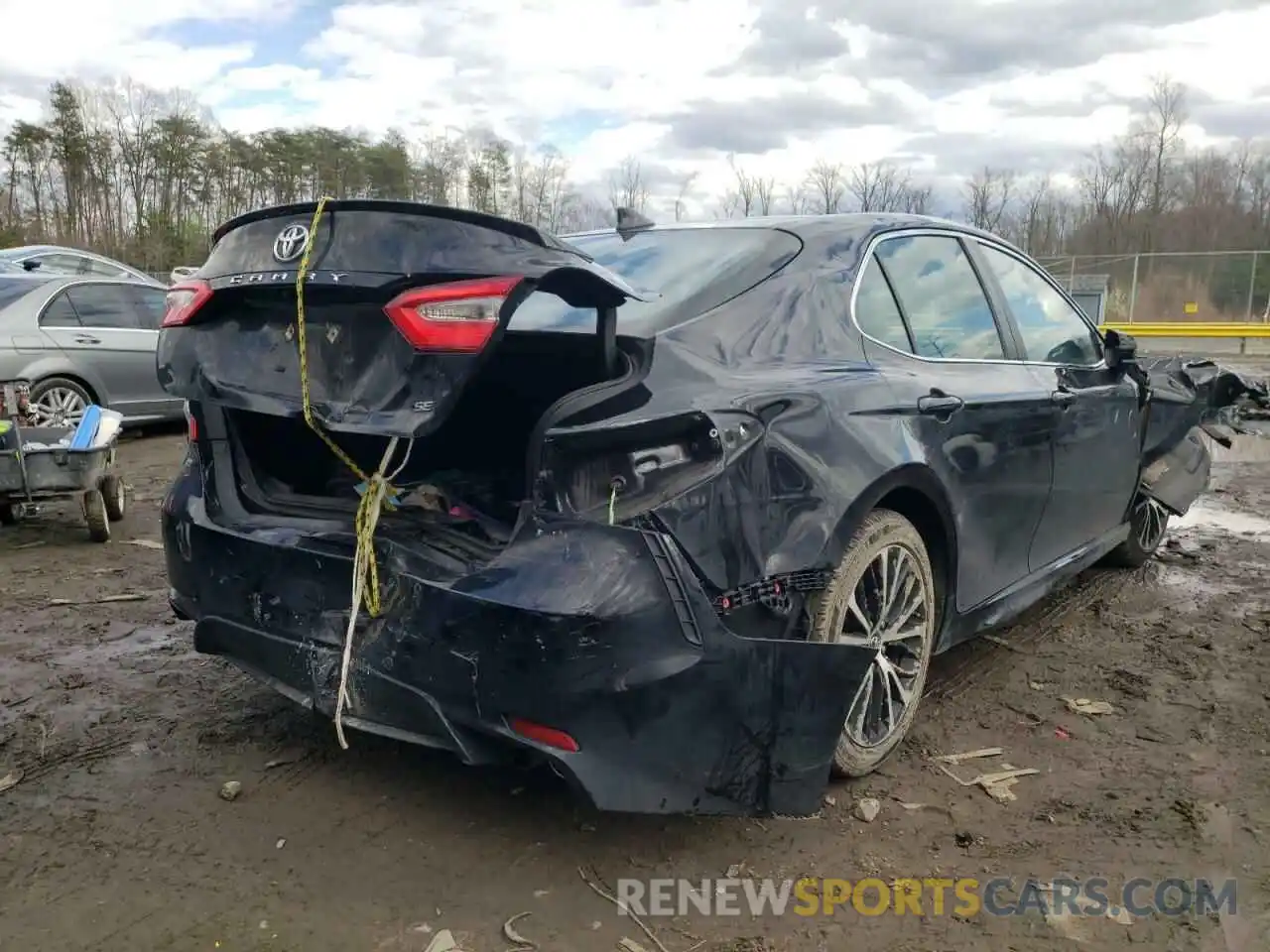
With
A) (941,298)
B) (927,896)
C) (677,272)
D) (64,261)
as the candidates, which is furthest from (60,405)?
(927,896)

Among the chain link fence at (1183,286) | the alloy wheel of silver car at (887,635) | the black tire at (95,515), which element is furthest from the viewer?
the chain link fence at (1183,286)

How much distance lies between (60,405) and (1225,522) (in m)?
9.37

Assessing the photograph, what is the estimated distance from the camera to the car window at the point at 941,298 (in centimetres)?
331

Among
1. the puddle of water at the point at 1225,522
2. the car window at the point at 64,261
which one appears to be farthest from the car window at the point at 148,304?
the puddle of water at the point at 1225,522

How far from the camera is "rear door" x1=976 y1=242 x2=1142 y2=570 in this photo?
3.90 metres

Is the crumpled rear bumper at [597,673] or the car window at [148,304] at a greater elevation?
the car window at [148,304]

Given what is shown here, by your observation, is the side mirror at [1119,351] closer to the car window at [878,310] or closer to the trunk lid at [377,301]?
the car window at [878,310]

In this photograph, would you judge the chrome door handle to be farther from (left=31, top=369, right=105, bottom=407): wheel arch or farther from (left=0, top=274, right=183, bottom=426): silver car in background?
(left=31, top=369, right=105, bottom=407): wheel arch

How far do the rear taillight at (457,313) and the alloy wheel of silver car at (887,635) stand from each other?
1.26 metres

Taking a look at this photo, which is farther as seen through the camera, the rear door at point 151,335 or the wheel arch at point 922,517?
the rear door at point 151,335

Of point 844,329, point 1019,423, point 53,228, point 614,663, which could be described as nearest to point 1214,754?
point 1019,423

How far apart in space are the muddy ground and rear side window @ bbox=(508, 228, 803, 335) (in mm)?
1339

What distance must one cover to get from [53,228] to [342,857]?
4303 cm

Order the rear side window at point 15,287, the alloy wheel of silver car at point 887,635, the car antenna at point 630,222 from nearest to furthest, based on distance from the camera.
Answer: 1. the alloy wheel of silver car at point 887,635
2. the car antenna at point 630,222
3. the rear side window at point 15,287
